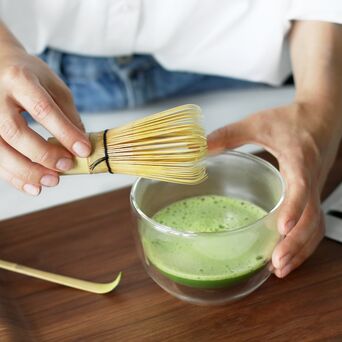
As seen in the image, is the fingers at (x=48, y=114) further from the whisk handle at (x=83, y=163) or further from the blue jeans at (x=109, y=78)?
the blue jeans at (x=109, y=78)

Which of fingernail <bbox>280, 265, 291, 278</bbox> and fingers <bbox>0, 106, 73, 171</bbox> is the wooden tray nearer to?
fingernail <bbox>280, 265, 291, 278</bbox>

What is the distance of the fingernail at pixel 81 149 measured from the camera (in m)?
0.45

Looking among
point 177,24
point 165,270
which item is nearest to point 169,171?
point 165,270

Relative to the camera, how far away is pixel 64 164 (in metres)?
0.46

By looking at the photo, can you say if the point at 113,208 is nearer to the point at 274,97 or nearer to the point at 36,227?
the point at 36,227

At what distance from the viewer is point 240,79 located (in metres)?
0.84

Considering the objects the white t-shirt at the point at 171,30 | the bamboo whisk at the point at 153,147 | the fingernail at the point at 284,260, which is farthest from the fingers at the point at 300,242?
the white t-shirt at the point at 171,30

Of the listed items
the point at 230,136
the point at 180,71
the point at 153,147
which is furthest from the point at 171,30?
the point at 153,147

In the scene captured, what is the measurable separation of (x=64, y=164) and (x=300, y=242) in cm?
20

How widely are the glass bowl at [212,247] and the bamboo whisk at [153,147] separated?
46 mm

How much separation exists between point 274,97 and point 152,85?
16cm

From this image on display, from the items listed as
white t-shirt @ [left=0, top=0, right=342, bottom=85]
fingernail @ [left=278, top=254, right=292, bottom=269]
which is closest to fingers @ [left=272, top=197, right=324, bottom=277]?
fingernail @ [left=278, top=254, right=292, bottom=269]

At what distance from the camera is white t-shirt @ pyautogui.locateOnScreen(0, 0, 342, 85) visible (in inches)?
28.3

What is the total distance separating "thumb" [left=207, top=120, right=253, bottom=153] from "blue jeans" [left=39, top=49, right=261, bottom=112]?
252mm
